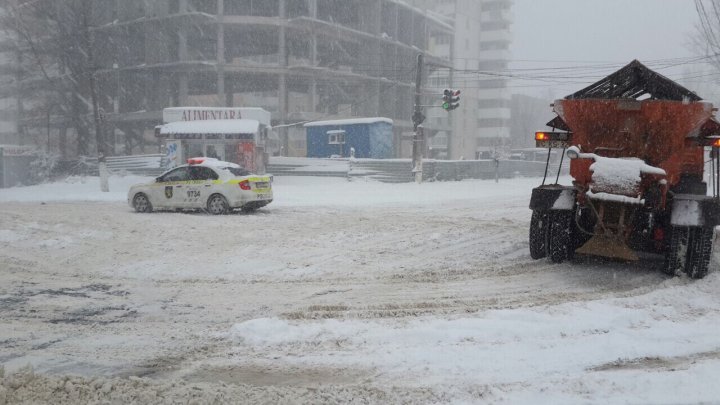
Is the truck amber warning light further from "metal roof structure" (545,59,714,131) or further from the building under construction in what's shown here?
the building under construction

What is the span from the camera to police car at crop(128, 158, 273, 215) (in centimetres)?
1487

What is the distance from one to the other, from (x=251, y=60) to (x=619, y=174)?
49.2m

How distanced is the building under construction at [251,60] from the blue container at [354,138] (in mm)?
8522

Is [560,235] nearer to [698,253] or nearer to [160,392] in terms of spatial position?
[698,253]

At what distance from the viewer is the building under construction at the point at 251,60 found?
160ft

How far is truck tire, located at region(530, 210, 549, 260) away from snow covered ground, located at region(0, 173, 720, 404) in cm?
27

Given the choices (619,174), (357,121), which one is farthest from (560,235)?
(357,121)

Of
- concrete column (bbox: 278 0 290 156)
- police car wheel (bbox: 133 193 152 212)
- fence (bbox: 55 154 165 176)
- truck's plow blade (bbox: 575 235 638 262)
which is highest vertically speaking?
concrete column (bbox: 278 0 290 156)

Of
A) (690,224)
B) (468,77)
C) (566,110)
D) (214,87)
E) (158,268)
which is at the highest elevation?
(468,77)

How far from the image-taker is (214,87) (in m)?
54.2

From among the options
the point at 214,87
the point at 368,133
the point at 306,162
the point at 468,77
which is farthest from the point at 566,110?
the point at 468,77

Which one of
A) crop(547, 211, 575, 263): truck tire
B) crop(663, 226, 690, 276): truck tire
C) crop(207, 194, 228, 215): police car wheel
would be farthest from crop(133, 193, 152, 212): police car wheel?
crop(663, 226, 690, 276): truck tire

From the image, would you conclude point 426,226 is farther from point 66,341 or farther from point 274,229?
point 66,341

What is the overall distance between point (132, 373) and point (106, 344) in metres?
0.76
